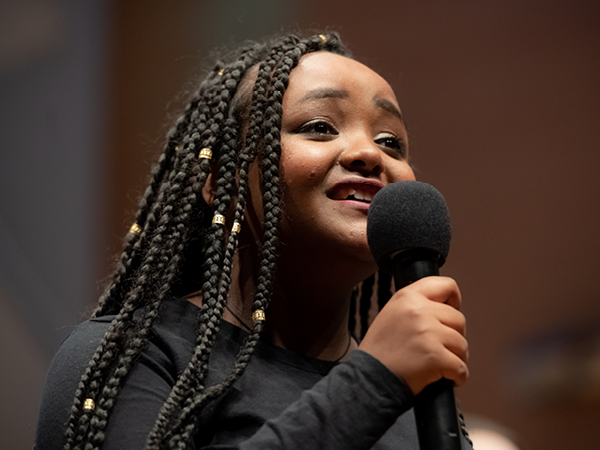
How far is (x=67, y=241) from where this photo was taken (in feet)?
5.86

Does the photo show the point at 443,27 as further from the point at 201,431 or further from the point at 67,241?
the point at 201,431

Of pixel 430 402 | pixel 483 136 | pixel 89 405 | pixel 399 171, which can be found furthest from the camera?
pixel 483 136

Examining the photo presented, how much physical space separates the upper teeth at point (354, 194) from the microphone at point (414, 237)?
0.20 m

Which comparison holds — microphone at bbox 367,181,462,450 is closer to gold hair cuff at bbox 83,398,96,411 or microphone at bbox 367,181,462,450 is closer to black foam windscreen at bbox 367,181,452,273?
black foam windscreen at bbox 367,181,452,273

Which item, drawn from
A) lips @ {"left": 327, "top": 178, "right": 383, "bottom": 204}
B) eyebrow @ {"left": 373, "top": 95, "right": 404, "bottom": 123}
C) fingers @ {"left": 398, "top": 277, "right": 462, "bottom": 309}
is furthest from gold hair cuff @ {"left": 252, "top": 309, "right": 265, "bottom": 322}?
eyebrow @ {"left": 373, "top": 95, "right": 404, "bottom": 123}

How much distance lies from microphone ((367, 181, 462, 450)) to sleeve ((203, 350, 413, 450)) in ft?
0.12

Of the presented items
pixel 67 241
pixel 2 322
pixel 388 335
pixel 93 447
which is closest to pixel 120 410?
pixel 93 447

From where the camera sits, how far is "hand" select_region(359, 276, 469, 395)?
2.39 ft

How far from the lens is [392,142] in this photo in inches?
47.8

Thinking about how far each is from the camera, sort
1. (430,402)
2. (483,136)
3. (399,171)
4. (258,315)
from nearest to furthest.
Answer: (430,402) → (258,315) → (399,171) → (483,136)

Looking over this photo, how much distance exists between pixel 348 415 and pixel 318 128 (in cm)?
55

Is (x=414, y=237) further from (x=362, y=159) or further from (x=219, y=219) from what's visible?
(x=219, y=219)

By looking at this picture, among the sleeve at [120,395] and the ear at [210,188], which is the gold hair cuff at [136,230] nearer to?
the ear at [210,188]

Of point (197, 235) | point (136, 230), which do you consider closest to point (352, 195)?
point (197, 235)
